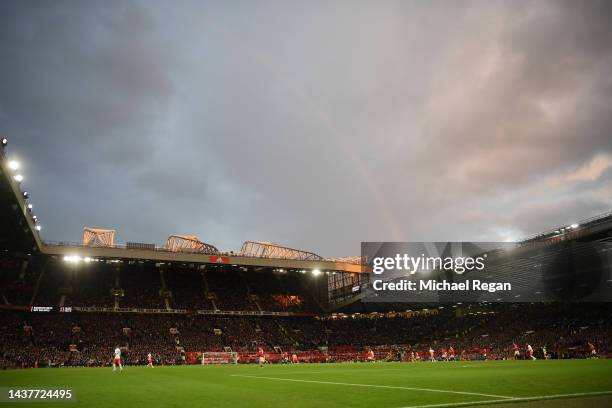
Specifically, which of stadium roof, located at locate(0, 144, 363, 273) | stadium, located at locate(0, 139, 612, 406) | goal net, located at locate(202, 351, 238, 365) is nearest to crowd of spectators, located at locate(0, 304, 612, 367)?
stadium, located at locate(0, 139, 612, 406)

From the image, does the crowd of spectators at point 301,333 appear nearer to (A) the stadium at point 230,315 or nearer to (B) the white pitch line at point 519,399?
(A) the stadium at point 230,315

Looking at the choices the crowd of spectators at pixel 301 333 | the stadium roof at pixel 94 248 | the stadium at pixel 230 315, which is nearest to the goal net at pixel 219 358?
the stadium at pixel 230 315

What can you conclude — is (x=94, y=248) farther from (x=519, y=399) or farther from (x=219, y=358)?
(x=519, y=399)

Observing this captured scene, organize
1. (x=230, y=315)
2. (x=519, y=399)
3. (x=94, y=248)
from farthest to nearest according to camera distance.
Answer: (x=230, y=315)
(x=94, y=248)
(x=519, y=399)

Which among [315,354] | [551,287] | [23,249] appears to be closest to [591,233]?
[551,287]

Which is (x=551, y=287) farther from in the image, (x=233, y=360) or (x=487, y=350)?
(x=233, y=360)

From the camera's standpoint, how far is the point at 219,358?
187 ft

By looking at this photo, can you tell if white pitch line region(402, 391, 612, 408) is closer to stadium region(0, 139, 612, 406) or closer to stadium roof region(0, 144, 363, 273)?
stadium region(0, 139, 612, 406)

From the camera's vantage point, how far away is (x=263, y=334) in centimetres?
7000

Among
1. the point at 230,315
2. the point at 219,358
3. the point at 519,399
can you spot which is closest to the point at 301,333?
the point at 230,315

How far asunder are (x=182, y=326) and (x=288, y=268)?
17604 mm

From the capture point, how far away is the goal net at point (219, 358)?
186 ft

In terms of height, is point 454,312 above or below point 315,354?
above

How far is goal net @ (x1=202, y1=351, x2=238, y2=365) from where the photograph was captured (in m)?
56.7
